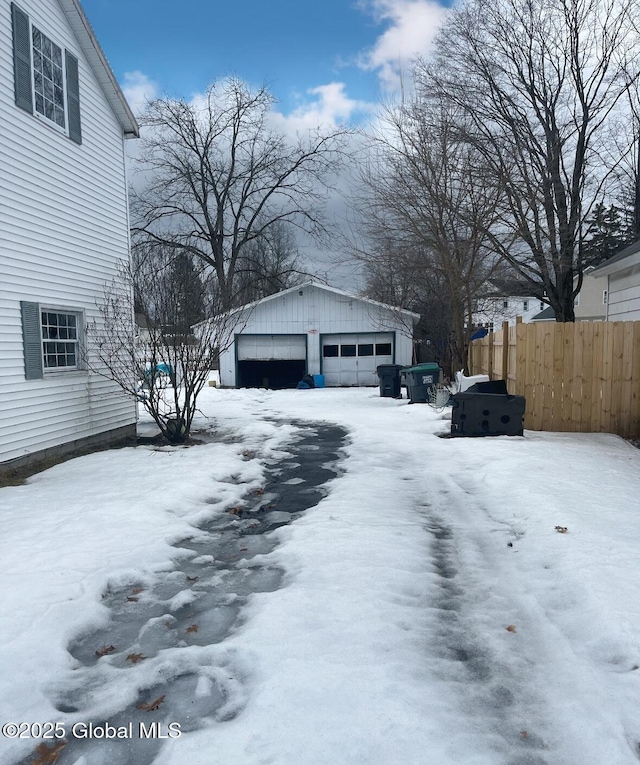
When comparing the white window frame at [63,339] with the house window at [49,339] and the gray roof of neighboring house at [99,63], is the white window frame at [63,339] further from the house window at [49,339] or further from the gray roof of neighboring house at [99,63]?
the gray roof of neighboring house at [99,63]

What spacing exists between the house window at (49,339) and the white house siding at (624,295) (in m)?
10.1

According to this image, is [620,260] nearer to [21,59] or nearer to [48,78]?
[48,78]

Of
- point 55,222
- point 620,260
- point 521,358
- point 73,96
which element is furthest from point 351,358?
point 55,222

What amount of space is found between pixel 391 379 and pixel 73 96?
12112mm

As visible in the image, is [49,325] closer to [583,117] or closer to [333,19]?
[333,19]

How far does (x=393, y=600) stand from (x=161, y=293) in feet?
25.2

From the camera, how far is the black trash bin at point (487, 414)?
350 inches

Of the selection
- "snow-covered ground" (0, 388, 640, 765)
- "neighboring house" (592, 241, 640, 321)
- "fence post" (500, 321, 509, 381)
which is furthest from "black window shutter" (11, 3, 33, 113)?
"neighboring house" (592, 241, 640, 321)

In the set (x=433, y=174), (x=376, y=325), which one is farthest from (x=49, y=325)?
(x=376, y=325)

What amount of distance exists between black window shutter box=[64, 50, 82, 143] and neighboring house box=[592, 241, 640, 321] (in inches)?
389

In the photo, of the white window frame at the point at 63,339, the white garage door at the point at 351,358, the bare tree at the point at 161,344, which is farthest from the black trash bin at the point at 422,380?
the white window frame at the point at 63,339

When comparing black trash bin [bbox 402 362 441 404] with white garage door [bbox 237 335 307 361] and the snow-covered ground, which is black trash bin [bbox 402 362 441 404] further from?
the snow-covered ground

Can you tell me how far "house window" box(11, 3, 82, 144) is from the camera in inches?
305

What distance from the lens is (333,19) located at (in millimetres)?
13031
